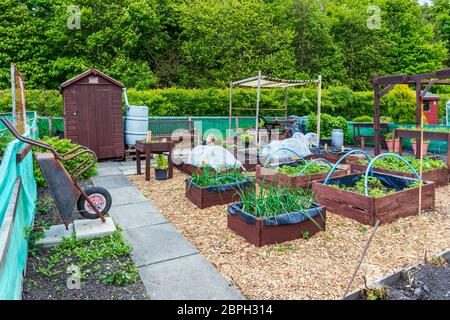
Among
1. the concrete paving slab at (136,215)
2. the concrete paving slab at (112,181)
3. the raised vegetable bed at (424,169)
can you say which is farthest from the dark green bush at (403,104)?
the concrete paving slab at (136,215)

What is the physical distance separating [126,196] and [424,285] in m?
4.36

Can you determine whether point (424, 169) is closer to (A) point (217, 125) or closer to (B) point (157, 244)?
(B) point (157, 244)

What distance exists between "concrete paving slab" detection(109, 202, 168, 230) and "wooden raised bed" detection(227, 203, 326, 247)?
3.49 ft

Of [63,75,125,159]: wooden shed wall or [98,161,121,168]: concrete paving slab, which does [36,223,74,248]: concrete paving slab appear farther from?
[63,75,125,159]: wooden shed wall

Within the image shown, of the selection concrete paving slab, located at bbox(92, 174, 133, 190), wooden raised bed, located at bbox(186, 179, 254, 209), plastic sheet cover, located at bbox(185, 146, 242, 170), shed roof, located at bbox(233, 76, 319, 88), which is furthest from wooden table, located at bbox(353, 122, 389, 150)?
concrete paving slab, located at bbox(92, 174, 133, 190)

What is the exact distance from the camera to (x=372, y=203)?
416 cm

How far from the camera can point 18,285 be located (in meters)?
2.45

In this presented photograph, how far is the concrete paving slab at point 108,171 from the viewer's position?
7.46 metres

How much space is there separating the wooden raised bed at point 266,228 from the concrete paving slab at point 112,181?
3.10 m

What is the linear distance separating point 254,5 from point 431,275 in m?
19.1

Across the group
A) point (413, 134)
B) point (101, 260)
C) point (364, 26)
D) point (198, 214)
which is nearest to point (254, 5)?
point (364, 26)

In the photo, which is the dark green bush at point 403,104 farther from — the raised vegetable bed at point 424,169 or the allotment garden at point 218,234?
the allotment garden at point 218,234

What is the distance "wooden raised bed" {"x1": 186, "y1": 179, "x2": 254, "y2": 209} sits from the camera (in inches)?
196

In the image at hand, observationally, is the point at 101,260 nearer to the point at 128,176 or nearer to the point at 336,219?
the point at 336,219
